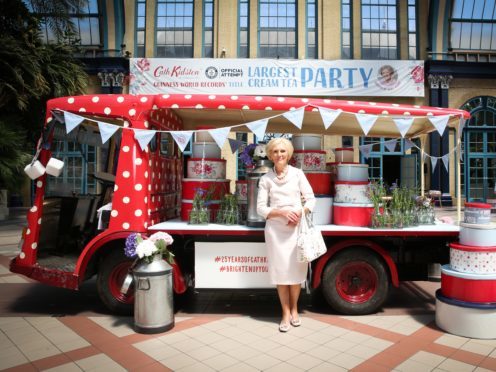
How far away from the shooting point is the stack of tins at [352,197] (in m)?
5.09

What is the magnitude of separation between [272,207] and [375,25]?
55.7 ft

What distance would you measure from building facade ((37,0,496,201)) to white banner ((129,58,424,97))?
88 cm

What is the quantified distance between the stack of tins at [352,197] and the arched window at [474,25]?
1666 centimetres

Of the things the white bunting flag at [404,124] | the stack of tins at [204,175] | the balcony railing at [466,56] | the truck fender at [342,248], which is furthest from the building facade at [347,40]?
the truck fender at [342,248]

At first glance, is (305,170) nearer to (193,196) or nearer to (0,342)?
(193,196)

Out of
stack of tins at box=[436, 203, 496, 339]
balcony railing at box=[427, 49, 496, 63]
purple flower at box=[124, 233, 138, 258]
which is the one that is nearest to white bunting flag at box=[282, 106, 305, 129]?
stack of tins at box=[436, 203, 496, 339]

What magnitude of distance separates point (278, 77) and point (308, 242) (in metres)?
14.2

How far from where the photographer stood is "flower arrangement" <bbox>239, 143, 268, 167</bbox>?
5086 millimetres

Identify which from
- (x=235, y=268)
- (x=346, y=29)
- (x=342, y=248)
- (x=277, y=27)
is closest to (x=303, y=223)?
(x=342, y=248)

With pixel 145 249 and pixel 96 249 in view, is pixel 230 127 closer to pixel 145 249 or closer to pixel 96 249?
pixel 145 249

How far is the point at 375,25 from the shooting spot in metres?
18.6

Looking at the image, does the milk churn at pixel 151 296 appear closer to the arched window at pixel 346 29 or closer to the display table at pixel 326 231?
the display table at pixel 326 231

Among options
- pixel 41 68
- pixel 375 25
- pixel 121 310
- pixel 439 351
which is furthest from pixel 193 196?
pixel 375 25

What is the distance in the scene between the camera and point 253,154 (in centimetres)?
526
